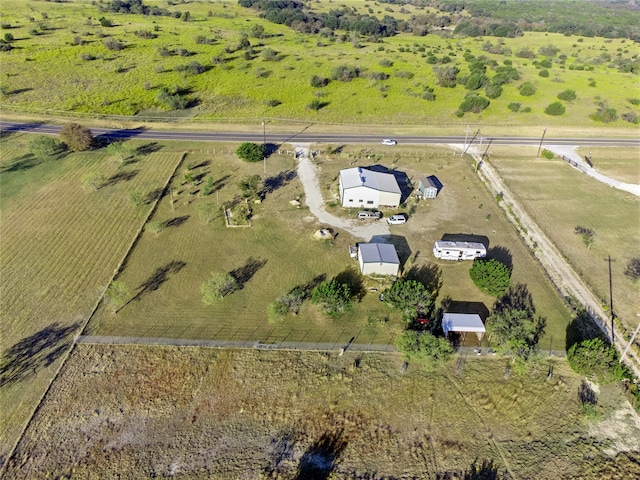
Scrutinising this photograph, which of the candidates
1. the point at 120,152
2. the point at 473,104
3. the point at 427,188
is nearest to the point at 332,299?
the point at 427,188

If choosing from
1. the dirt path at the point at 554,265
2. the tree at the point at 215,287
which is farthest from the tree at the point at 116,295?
the dirt path at the point at 554,265

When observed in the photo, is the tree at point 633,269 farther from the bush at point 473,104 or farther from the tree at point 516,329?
the bush at point 473,104

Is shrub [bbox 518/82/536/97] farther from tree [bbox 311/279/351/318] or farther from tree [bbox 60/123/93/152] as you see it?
tree [bbox 60/123/93/152]

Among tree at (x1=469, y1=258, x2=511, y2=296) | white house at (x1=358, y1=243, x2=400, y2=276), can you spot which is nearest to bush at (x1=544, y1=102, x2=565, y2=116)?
tree at (x1=469, y1=258, x2=511, y2=296)

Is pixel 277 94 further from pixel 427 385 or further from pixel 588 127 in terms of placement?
pixel 427 385

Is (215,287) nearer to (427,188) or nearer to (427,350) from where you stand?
(427,350)

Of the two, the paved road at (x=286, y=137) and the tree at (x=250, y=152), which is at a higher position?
the tree at (x=250, y=152)
